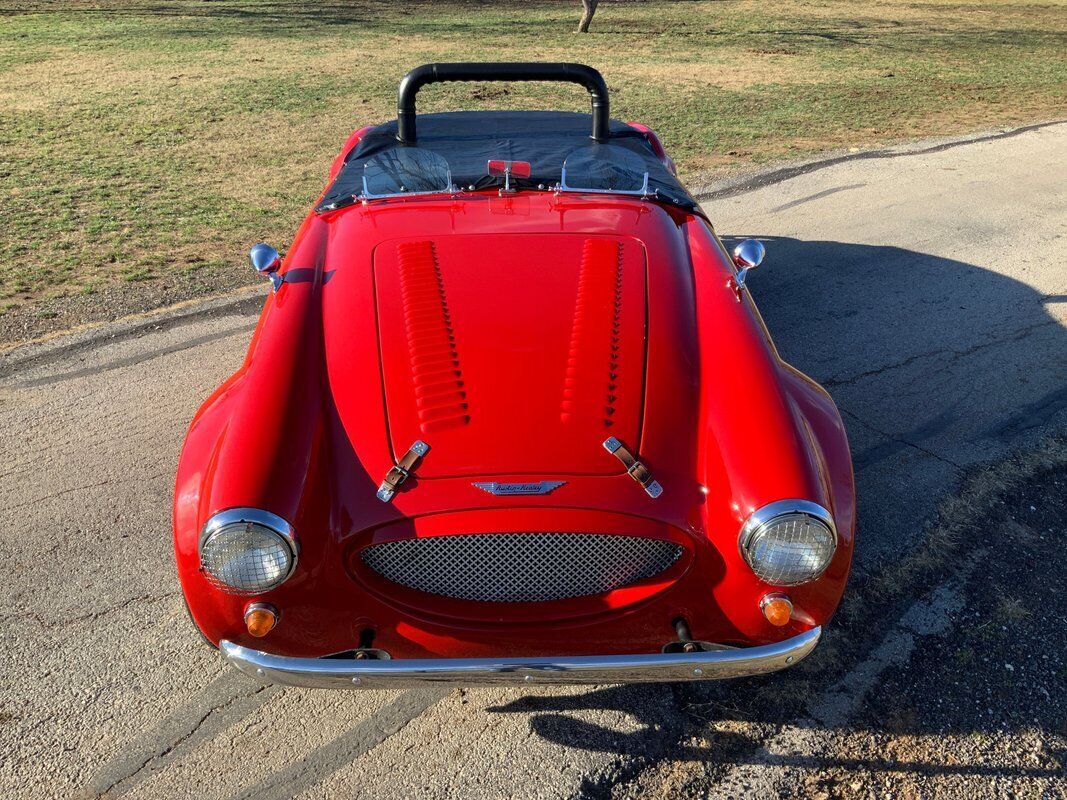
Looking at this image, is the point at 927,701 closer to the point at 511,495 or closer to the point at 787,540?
the point at 787,540

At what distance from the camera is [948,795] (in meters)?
2.78

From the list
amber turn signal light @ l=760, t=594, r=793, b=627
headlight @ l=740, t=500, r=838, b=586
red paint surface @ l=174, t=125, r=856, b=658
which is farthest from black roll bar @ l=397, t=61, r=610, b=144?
amber turn signal light @ l=760, t=594, r=793, b=627

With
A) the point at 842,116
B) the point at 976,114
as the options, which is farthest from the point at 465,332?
the point at 976,114

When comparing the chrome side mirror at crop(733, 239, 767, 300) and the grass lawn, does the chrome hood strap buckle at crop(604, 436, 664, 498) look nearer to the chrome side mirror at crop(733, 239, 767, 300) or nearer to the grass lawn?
the chrome side mirror at crop(733, 239, 767, 300)

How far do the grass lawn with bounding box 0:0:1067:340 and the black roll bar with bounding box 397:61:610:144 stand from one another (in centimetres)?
207

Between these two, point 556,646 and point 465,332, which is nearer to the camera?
point 556,646

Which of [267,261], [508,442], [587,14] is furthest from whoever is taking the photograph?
[587,14]

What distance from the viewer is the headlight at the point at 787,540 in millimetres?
2480

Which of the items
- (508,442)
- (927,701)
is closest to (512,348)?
(508,442)

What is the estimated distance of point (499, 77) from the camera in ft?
14.9

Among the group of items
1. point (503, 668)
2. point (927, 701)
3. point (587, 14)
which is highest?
point (503, 668)

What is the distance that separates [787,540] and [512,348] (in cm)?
111

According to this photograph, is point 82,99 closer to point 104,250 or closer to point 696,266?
point 104,250

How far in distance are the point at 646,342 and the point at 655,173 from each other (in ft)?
5.18
